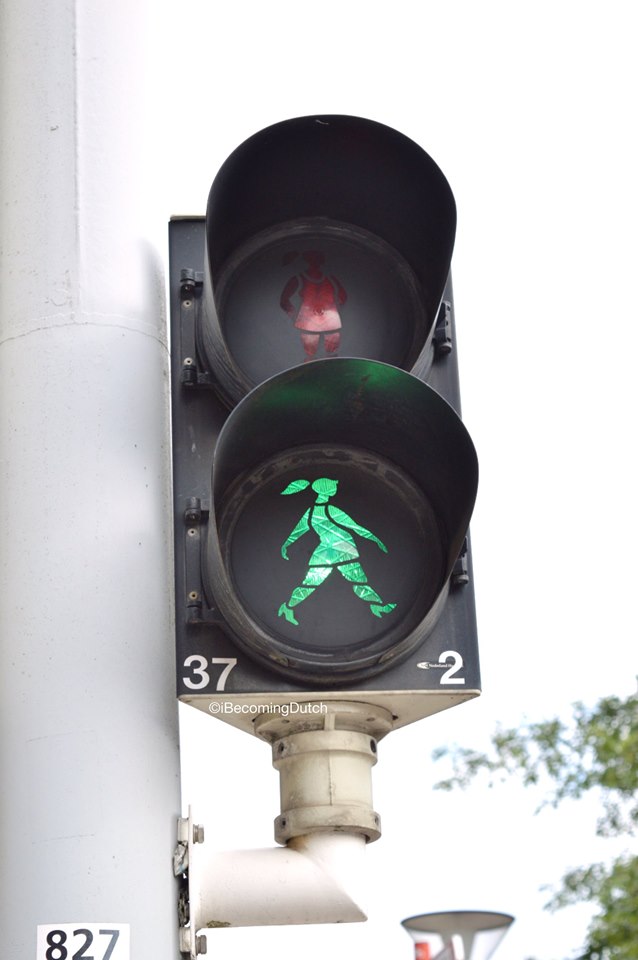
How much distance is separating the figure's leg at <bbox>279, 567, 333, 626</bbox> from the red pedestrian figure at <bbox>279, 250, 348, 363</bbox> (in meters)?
0.46

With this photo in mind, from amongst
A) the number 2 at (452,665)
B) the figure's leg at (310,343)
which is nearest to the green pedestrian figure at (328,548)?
the number 2 at (452,665)

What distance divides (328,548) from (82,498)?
493 mm

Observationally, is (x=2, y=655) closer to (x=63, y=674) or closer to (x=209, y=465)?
(x=63, y=674)

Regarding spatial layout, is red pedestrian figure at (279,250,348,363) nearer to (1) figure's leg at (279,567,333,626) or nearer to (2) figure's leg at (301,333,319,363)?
(2) figure's leg at (301,333,319,363)

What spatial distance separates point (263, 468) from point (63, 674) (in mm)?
503

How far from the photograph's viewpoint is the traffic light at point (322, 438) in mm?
2645

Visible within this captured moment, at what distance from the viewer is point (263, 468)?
273 centimetres

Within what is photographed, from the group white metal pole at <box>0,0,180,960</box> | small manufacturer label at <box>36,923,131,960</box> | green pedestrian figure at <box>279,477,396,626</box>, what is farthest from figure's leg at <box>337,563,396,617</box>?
small manufacturer label at <box>36,923,131,960</box>

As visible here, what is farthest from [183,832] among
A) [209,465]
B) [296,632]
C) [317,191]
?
[317,191]

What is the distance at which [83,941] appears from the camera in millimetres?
2580

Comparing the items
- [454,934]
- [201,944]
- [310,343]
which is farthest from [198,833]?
[310,343]

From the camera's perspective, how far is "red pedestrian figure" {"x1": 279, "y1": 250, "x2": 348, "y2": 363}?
116 inches

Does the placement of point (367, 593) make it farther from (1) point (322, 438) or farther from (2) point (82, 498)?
(2) point (82, 498)

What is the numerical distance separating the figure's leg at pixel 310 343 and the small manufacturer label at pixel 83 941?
3.50 feet
